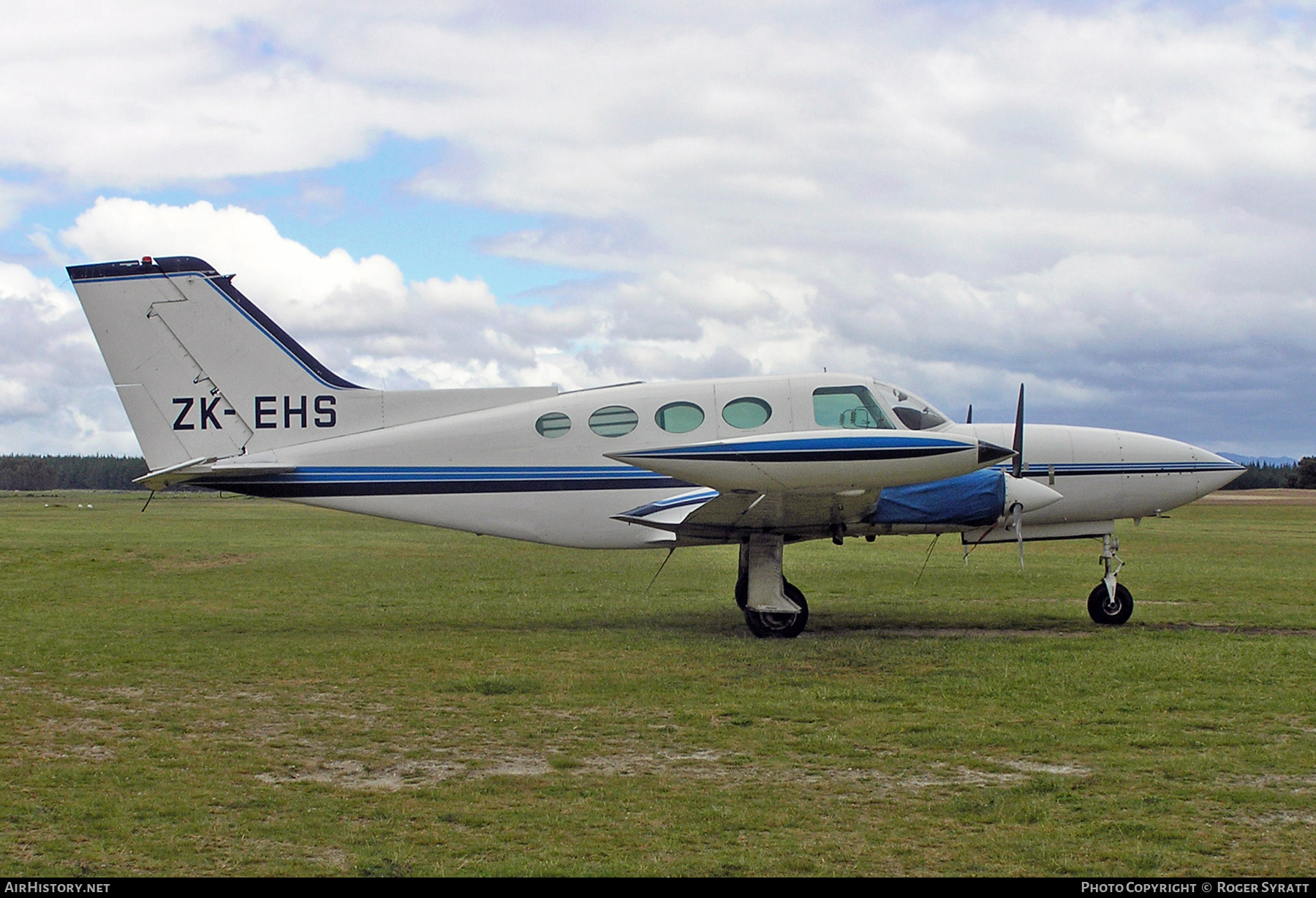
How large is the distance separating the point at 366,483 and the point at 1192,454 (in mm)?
10805

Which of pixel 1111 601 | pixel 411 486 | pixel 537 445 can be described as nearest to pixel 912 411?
pixel 1111 601

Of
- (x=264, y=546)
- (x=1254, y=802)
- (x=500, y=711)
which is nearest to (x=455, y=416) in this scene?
(x=500, y=711)

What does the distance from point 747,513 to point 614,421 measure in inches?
88.9

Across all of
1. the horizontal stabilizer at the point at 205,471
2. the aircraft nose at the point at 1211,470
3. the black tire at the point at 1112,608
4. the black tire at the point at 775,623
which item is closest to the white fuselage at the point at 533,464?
the horizontal stabilizer at the point at 205,471

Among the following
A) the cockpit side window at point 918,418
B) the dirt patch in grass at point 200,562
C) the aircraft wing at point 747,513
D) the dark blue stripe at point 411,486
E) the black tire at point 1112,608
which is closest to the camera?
the aircraft wing at point 747,513

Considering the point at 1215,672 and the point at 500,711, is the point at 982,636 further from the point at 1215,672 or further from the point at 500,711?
the point at 500,711

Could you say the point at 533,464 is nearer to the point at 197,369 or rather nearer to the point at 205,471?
the point at 205,471

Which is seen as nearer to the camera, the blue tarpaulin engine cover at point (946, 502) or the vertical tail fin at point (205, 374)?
the blue tarpaulin engine cover at point (946, 502)

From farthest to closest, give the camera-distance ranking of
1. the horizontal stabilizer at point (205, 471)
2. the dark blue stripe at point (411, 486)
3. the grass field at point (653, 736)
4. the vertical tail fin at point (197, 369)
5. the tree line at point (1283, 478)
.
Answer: the tree line at point (1283, 478) < the vertical tail fin at point (197, 369) < the dark blue stripe at point (411, 486) < the horizontal stabilizer at point (205, 471) < the grass field at point (653, 736)

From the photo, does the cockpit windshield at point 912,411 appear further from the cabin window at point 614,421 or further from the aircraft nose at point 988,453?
the cabin window at point 614,421

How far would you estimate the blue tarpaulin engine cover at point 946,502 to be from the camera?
43.4 feet

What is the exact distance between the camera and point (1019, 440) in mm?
13570

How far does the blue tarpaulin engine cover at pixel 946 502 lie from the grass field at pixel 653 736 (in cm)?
142

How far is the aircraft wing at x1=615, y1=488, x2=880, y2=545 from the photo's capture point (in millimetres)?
Answer: 12094
